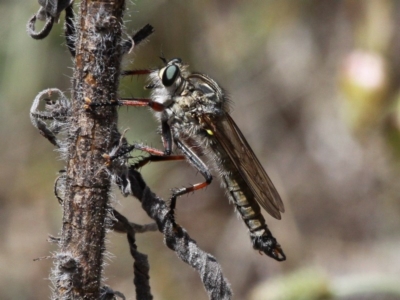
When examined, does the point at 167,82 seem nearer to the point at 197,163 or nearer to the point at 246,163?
the point at 197,163

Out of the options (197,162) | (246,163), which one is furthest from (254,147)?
(197,162)

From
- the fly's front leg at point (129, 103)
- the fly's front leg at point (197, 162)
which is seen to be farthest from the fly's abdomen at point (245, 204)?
the fly's front leg at point (129, 103)

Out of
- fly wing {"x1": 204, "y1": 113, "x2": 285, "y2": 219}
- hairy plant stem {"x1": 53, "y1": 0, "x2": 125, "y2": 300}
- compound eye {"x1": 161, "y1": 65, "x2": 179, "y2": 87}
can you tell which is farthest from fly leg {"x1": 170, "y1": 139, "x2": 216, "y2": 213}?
hairy plant stem {"x1": 53, "y1": 0, "x2": 125, "y2": 300}

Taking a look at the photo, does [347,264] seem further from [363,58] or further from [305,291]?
[305,291]

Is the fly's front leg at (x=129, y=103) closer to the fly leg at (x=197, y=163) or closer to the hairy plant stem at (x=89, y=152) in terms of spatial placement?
the hairy plant stem at (x=89, y=152)

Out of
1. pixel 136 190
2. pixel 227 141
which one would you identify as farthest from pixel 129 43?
pixel 227 141

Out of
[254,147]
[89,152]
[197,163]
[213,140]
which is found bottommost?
[89,152]

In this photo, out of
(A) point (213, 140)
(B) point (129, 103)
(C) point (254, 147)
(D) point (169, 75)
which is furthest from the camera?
(C) point (254, 147)
